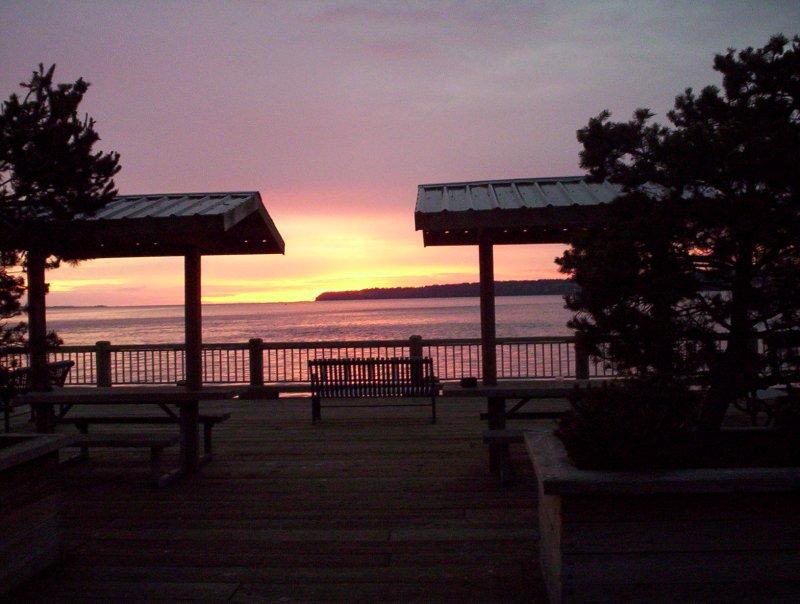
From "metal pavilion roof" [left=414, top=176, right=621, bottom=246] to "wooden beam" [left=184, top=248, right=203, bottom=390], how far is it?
2.41 m

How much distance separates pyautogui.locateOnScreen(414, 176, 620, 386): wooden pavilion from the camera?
5.58 meters

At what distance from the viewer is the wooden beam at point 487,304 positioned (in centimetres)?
612

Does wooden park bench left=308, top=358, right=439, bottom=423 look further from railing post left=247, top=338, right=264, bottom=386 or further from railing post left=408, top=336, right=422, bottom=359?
railing post left=247, top=338, right=264, bottom=386

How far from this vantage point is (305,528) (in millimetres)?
4348

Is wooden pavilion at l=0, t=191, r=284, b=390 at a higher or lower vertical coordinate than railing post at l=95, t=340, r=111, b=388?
higher

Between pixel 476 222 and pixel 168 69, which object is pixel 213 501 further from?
pixel 168 69

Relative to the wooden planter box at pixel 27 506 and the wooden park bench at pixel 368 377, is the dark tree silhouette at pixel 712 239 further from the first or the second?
the wooden park bench at pixel 368 377

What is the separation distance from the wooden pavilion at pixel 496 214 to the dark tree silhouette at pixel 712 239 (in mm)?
1118

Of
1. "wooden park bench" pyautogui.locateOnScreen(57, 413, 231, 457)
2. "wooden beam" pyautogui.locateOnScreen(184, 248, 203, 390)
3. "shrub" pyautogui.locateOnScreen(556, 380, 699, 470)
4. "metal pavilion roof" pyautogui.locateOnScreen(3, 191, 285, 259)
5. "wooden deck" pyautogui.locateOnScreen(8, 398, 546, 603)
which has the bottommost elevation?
"wooden deck" pyautogui.locateOnScreen(8, 398, 546, 603)

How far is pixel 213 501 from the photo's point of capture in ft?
16.7

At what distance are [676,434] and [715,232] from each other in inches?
53.0

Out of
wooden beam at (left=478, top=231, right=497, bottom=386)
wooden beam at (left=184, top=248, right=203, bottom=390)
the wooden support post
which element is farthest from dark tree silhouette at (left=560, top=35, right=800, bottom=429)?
wooden beam at (left=184, top=248, right=203, bottom=390)

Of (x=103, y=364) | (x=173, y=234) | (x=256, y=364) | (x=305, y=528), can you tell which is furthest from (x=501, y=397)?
(x=103, y=364)

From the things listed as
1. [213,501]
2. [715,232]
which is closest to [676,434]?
[715,232]
